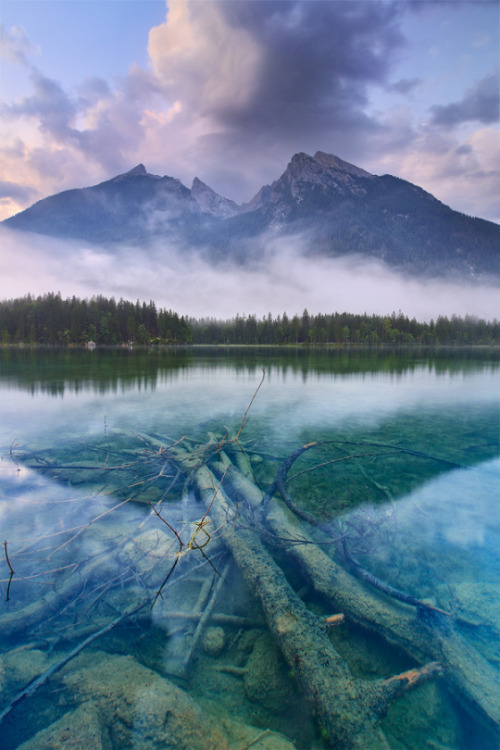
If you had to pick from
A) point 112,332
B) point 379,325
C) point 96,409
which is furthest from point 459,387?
point 379,325

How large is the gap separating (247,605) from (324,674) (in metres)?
1.32

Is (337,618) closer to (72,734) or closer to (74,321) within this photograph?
(72,734)

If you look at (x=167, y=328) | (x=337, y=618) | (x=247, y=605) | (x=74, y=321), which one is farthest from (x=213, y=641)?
(x=167, y=328)

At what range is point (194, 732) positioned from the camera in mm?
2760

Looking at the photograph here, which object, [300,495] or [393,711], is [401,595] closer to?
[393,711]

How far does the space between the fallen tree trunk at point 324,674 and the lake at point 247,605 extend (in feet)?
0.05

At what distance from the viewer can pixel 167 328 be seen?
166250 millimetres

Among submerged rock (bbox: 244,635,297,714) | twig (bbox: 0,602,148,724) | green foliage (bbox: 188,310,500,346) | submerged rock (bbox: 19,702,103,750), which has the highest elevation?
green foliage (bbox: 188,310,500,346)

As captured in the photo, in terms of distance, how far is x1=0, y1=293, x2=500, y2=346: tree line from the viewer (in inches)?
5694

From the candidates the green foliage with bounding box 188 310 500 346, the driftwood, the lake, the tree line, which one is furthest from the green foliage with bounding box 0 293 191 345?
the driftwood

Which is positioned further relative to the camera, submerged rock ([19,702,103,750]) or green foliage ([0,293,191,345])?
green foliage ([0,293,191,345])

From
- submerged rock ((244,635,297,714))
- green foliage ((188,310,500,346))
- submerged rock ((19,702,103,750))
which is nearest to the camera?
submerged rock ((19,702,103,750))

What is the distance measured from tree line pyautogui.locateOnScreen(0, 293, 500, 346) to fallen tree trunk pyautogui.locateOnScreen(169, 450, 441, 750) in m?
158

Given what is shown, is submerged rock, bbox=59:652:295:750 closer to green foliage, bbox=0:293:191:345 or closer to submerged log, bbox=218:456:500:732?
submerged log, bbox=218:456:500:732
